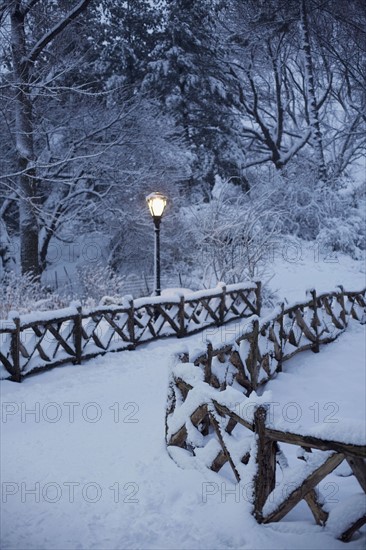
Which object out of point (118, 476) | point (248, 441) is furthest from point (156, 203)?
point (248, 441)

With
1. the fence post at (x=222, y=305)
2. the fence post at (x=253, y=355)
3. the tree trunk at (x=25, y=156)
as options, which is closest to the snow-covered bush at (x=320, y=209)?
the fence post at (x=222, y=305)

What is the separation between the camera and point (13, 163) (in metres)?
17.3

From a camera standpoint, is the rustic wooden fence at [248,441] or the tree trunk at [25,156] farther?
the tree trunk at [25,156]

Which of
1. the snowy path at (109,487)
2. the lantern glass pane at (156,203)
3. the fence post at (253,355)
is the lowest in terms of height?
the snowy path at (109,487)

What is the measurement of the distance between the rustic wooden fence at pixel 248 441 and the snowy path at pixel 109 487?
171 millimetres

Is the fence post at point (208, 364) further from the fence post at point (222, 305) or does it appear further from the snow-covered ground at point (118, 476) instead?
the fence post at point (222, 305)

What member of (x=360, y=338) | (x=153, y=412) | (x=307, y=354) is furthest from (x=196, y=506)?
(x=360, y=338)

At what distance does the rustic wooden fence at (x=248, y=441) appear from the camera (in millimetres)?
2820

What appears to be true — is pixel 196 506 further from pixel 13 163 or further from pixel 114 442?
pixel 13 163

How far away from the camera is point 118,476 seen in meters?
4.05

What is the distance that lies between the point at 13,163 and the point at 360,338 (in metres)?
14.5

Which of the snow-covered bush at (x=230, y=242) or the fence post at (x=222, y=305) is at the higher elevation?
the snow-covered bush at (x=230, y=242)

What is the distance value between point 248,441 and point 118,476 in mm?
1432

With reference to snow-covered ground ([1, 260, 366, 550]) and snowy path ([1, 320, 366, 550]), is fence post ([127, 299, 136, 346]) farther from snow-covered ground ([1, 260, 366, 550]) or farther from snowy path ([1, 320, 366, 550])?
snowy path ([1, 320, 366, 550])
